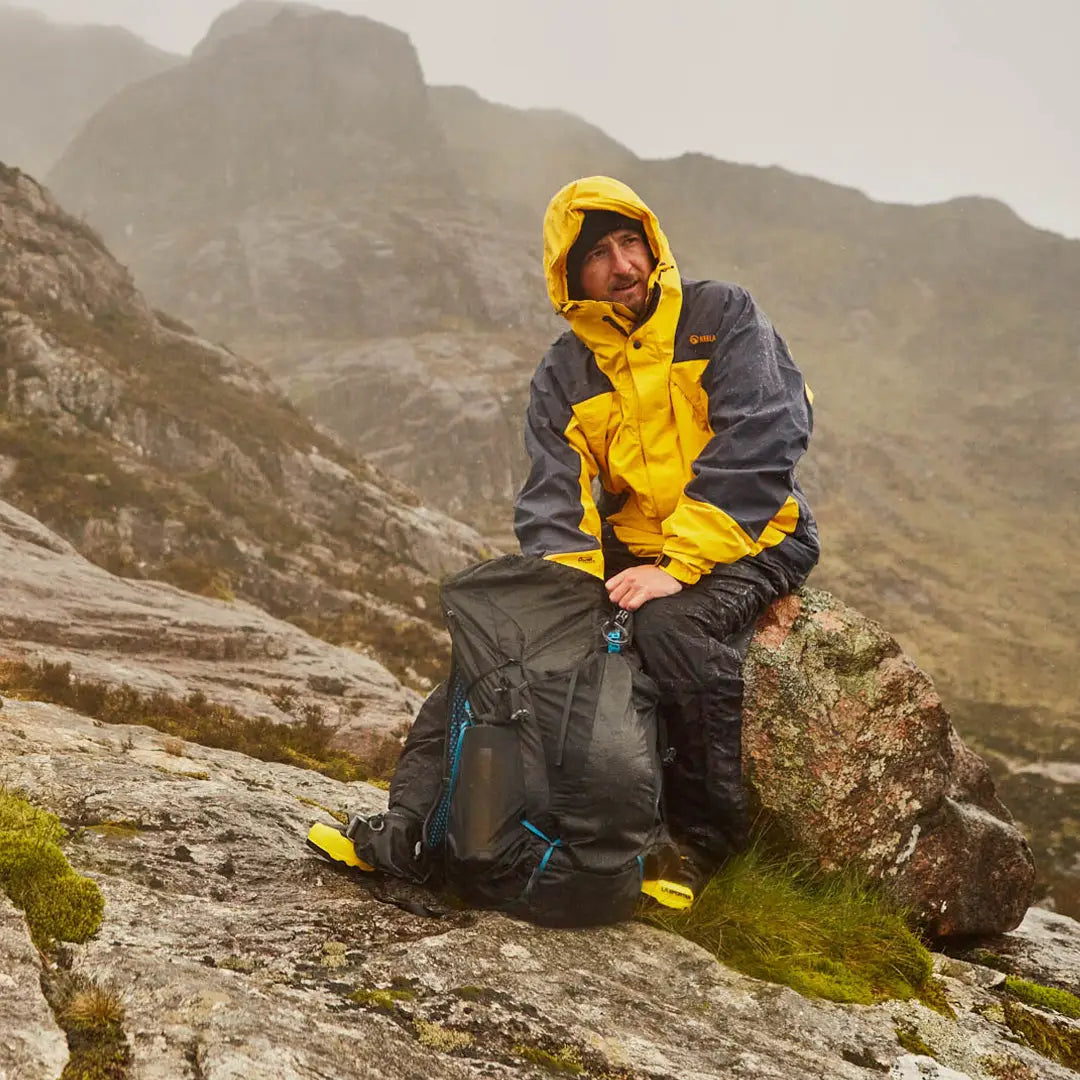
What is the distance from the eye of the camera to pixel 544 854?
3645mm

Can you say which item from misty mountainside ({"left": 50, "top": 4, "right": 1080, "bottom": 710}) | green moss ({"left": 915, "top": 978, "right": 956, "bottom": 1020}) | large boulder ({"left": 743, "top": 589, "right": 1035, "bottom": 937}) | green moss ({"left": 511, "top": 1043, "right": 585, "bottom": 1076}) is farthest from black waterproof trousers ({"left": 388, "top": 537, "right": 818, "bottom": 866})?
misty mountainside ({"left": 50, "top": 4, "right": 1080, "bottom": 710})

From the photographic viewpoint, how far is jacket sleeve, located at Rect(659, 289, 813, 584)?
4.29m

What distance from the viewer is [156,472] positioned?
19.1 meters

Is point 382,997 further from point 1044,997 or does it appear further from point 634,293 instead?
point 1044,997

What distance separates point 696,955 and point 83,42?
17564 cm

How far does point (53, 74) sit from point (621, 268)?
536 feet

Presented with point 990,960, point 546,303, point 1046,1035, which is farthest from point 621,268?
point 546,303

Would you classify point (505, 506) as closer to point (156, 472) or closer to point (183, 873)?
point (156, 472)

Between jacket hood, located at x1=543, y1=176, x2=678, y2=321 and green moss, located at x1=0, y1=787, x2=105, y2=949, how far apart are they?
3.66m

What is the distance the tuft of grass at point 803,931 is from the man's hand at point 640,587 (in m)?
1.53

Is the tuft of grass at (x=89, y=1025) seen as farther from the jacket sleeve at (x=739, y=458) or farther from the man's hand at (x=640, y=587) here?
the jacket sleeve at (x=739, y=458)

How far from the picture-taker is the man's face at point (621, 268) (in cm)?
480

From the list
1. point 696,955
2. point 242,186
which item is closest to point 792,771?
point 696,955

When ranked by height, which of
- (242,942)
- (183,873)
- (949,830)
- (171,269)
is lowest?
(183,873)
